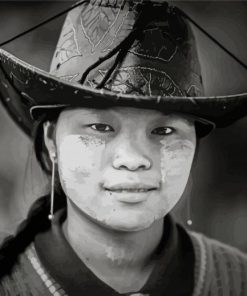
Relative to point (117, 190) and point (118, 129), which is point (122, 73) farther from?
point (117, 190)

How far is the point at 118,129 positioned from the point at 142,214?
180 millimetres

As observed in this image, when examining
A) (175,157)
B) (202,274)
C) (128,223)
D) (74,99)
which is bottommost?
(202,274)

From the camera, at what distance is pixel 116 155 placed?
1.16 meters

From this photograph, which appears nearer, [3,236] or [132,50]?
[132,50]

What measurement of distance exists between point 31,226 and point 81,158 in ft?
0.67

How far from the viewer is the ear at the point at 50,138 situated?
1.22 m

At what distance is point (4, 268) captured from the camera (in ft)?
4.09

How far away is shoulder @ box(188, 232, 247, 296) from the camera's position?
4.19 ft

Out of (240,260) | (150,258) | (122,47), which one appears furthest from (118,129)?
(240,260)

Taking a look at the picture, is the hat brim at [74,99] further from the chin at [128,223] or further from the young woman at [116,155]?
the chin at [128,223]

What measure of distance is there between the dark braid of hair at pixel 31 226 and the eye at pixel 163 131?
0.24 m

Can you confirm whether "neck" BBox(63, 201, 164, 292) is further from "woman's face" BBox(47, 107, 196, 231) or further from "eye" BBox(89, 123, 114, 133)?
"eye" BBox(89, 123, 114, 133)

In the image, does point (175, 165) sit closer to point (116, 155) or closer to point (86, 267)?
point (116, 155)

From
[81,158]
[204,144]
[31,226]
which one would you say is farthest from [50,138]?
[204,144]
